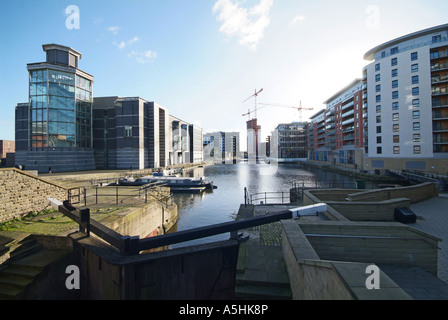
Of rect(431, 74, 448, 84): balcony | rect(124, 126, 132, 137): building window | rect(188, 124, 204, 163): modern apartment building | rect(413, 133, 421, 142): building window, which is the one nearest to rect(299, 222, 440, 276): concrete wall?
rect(413, 133, 421, 142): building window

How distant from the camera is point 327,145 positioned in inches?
3703

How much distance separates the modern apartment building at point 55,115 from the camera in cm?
4400

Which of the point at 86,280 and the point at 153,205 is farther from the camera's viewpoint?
the point at 153,205

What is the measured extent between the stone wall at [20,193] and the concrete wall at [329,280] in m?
13.7

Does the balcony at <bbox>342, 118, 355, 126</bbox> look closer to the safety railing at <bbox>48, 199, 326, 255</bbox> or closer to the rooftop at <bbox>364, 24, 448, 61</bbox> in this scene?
the rooftop at <bbox>364, 24, 448, 61</bbox>

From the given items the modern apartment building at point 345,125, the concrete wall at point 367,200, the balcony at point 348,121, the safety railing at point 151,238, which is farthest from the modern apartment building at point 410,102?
the safety railing at point 151,238

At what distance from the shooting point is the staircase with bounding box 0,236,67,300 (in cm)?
681

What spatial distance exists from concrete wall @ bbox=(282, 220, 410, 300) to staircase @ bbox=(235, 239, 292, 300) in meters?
0.39

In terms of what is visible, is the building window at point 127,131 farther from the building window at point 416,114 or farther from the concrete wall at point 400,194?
the building window at point 416,114

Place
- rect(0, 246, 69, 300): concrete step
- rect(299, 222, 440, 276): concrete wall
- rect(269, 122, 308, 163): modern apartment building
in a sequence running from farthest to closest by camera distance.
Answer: rect(269, 122, 308, 163): modern apartment building, rect(299, 222, 440, 276): concrete wall, rect(0, 246, 69, 300): concrete step

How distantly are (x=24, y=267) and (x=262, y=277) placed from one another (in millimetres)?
8545

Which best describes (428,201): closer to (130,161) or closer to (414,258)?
(414,258)
